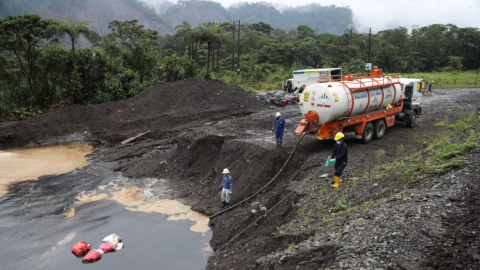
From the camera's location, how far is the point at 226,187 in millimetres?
11211

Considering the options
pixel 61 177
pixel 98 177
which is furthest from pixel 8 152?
pixel 98 177

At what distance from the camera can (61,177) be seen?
1483 centimetres

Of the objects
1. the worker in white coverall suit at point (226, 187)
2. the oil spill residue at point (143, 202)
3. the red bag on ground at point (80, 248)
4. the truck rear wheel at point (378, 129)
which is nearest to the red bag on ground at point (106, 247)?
the red bag on ground at point (80, 248)

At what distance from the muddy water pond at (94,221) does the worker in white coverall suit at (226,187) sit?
3.07 feet

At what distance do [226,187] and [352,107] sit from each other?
22.2 ft

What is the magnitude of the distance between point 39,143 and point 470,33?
64.7 m

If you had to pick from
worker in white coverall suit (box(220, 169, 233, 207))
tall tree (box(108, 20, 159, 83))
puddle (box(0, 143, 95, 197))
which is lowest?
puddle (box(0, 143, 95, 197))

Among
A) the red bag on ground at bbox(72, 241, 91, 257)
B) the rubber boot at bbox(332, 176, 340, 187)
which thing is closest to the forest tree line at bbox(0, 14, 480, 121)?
the red bag on ground at bbox(72, 241, 91, 257)

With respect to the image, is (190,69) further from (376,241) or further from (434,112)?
(376,241)

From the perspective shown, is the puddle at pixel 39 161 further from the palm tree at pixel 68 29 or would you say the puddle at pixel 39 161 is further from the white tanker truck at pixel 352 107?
the white tanker truck at pixel 352 107

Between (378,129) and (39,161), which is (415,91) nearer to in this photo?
(378,129)

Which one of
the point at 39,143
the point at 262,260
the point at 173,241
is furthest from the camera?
the point at 39,143

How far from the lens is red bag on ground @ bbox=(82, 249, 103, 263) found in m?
8.84

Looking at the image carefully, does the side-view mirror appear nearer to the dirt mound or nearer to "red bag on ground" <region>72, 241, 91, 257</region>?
the dirt mound
